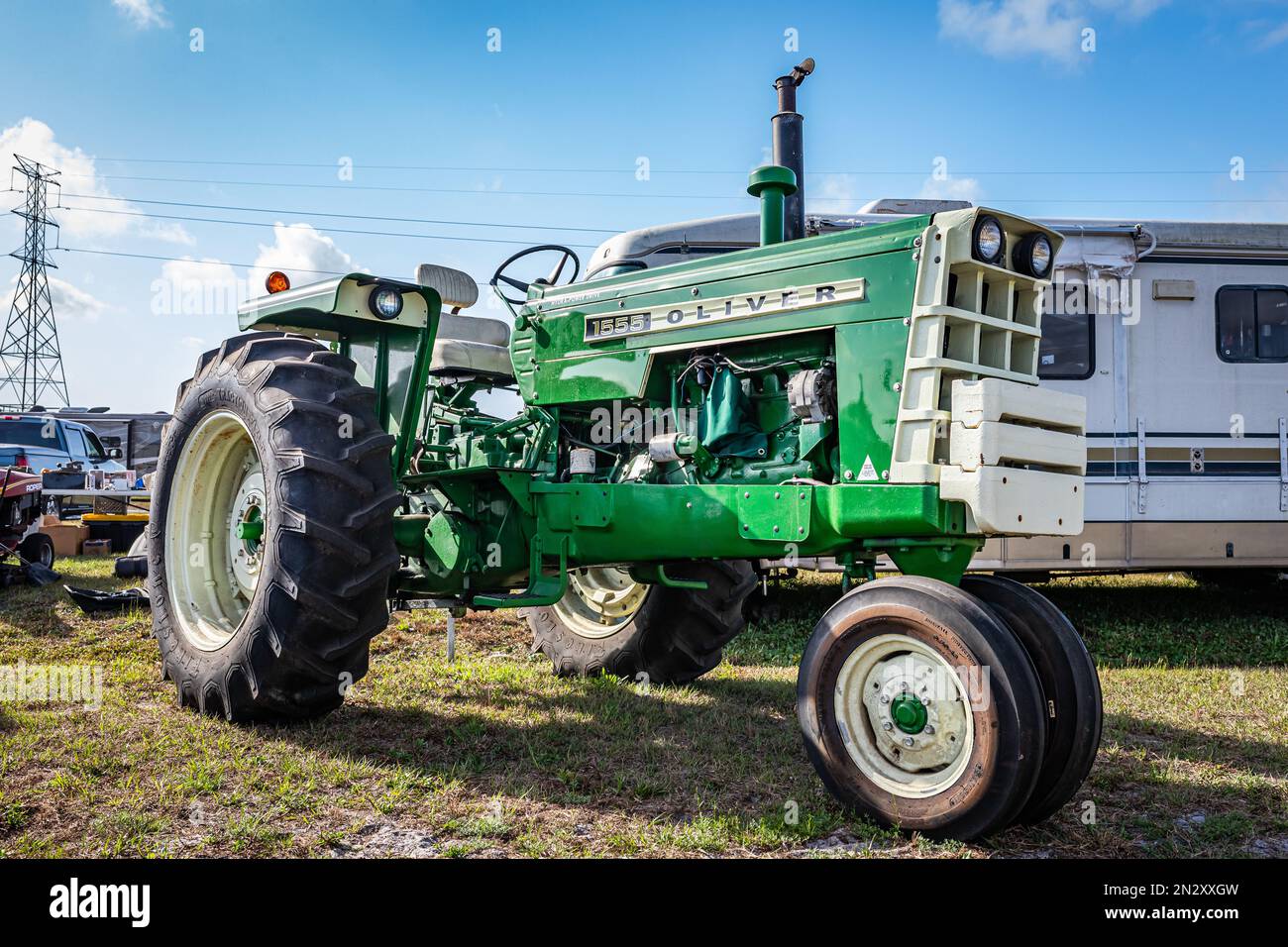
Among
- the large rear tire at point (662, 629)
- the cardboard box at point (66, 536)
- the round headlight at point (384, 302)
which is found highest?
the round headlight at point (384, 302)

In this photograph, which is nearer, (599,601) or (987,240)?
(987,240)

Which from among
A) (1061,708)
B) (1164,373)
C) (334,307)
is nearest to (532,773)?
(1061,708)

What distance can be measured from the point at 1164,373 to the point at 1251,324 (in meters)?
0.84

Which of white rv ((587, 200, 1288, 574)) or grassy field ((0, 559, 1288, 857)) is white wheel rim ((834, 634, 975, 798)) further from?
white rv ((587, 200, 1288, 574))

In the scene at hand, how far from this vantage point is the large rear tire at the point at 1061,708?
323cm

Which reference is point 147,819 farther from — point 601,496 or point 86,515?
point 86,515

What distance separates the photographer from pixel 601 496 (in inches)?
174

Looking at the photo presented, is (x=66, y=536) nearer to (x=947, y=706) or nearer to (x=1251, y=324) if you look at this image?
(x=947, y=706)

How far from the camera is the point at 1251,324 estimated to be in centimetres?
774

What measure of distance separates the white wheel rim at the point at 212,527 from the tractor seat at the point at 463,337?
1.18 m

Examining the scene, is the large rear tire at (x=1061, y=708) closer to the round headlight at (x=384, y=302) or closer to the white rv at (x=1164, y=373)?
the round headlight at (x=384, y=302)

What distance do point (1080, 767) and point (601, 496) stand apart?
2.16 meters

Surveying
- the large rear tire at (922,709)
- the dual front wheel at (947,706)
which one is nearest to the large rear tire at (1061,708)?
the dual front wheel at (947,706)

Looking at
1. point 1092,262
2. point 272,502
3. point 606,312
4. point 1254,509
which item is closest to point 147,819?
point 272,502
